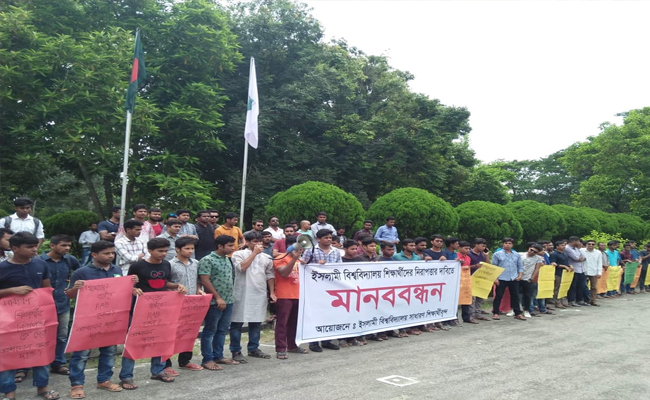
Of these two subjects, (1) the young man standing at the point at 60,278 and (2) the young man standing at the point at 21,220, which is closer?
(1) the young man standing at the point at 60,278

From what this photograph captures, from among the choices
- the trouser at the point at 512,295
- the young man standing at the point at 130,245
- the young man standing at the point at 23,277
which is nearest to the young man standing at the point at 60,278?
the young man standing at the point at 23,277

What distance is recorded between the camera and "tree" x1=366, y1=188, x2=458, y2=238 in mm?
13773

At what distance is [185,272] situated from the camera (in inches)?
232

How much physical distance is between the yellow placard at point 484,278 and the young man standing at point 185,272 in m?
5.97

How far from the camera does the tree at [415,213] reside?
13.8 metres

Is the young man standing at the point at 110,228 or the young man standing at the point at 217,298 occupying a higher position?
the young man standing at the point at 110,228

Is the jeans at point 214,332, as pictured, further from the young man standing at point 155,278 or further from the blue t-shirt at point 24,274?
the blue t-shirt at point 24,274

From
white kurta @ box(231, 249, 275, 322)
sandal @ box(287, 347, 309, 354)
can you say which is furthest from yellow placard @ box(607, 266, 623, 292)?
white kurta @ box(231, 249, 275, 322)

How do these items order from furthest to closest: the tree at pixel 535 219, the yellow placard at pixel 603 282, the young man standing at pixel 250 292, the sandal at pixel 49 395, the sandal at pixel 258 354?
the tree at pixel 535 219
the yellow placard at pixel 603 282
the sandal at pixel 258 354
the young man standing at pixel 250 292
the sandal at pixel 49 395

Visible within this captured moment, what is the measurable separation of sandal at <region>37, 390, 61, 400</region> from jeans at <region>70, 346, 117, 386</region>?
158mm

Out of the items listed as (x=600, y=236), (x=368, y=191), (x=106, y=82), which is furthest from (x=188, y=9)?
(x=600, y=236)

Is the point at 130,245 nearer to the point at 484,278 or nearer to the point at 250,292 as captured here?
the point at 250,292

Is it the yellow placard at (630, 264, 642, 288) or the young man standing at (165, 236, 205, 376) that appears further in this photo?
the yellow placard at (630, 264, 642, 288)

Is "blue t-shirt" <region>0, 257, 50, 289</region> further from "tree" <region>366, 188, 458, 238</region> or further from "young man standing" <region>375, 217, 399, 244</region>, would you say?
"tree" <region>366, 188, 458, 238</region>
